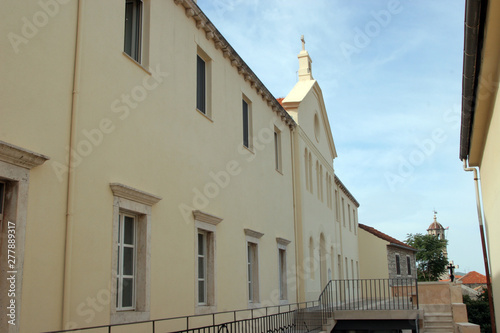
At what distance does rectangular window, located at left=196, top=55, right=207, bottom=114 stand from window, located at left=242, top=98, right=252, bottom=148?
9.55 ft

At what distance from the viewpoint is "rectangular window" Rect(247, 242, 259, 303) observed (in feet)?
47.4

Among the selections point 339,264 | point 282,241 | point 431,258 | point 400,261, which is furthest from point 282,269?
point 431,258

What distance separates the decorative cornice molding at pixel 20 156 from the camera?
240 inches

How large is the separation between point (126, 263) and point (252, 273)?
6.39 m

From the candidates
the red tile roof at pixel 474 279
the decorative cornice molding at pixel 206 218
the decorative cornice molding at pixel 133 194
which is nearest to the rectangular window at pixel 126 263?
the decorative cornice molding at pixel 133 194

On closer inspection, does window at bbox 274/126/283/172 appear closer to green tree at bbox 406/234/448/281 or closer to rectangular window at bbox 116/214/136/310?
rectangular window at bbox 116/214/136/310

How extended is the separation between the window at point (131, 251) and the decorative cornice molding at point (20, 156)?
1.68 metres

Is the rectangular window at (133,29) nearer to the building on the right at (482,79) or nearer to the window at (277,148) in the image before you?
the building on the right at (482,79)

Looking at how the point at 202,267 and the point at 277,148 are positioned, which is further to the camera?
the point at 277,148

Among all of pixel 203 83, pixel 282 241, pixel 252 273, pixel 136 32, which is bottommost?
pixel 252 273

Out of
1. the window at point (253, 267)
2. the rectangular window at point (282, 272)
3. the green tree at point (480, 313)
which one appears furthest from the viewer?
the green tree at point (480, 313)

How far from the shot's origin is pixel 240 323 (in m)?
Result: 12.6

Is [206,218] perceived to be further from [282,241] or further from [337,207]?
[337,207]

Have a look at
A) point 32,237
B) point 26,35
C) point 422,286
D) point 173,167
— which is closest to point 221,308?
point 173,167
